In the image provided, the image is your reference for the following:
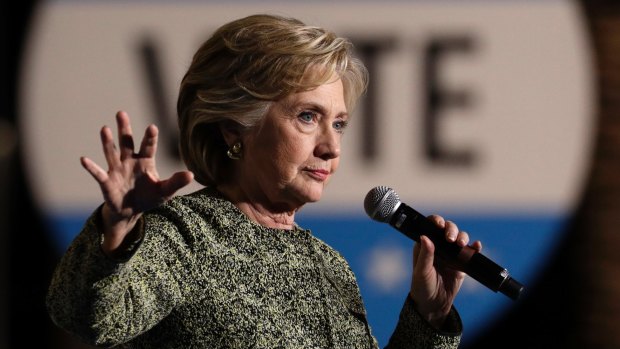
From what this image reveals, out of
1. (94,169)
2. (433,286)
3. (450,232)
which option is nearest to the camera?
(94,169)

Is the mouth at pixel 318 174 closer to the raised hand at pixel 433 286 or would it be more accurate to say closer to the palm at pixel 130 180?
the raised hand at pixel 433 286

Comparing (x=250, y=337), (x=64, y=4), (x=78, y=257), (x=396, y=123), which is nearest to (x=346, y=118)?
(x=250, y=337)

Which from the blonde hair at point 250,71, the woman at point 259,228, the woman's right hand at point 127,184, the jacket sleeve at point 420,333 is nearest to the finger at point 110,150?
the woman's right hand at point 127,184

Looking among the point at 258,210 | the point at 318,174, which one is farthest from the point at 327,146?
the point at 258,210

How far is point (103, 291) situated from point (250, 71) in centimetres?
53

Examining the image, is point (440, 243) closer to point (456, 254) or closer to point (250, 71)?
point (456, 254)

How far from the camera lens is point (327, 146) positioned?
5.64ft

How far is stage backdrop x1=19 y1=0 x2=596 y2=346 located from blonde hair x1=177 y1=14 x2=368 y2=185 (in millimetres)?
1564

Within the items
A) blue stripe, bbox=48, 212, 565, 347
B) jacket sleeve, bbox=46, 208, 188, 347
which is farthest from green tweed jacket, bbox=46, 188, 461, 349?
blue stripe, bbox=48, 212, 565, 347

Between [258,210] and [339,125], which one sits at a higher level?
[339,125]

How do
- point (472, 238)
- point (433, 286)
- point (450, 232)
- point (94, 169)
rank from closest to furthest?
point (94, 169) → point (450, 232) → point (433, 286) → point (472, 238)

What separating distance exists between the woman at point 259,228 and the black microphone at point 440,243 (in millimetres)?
24

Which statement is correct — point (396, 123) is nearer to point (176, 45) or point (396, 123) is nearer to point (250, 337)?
point (176, 45)

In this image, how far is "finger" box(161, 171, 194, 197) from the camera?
4.24ft
